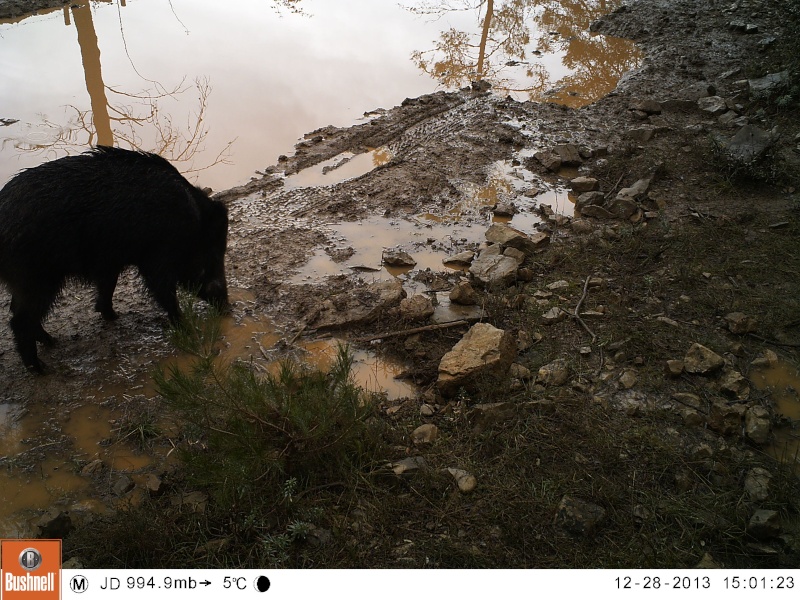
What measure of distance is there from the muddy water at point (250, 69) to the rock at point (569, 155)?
224 centimetres

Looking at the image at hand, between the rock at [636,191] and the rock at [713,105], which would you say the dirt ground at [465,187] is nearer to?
the rock at [713,105]

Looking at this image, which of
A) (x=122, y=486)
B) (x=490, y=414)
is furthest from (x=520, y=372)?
(x=122, y=486)

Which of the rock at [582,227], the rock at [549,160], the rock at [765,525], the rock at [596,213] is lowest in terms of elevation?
the rock at [765,525]

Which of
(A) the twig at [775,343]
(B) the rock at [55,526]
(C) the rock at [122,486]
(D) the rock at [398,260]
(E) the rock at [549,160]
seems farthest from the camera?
(E) the rock at [549,160]

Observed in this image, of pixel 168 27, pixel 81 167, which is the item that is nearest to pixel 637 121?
pixel 81 167

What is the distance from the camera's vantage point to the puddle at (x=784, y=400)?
3260 mm

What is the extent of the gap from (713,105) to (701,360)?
17.0 ft

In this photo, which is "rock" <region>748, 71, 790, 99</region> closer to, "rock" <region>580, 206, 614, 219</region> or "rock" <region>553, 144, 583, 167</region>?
"rock" <region>553, 144, 583, 167</region>

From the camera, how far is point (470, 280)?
488 cm

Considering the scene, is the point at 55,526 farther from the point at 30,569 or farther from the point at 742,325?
the point at 742,325

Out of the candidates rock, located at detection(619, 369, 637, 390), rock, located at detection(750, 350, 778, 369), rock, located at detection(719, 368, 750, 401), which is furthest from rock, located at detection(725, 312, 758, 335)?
rock, located at detection(619, 369, 637, 390)

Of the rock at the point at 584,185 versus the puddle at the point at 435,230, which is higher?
the rock at the point at 584,185

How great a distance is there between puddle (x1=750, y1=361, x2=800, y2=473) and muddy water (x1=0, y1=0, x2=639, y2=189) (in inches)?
213
